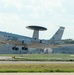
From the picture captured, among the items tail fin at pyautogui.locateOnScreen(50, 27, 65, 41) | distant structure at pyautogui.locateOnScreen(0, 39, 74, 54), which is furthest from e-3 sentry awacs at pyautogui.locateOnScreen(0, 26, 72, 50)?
distant structure at pyautogui.locateOnScreen(0, 39, 74, 54)

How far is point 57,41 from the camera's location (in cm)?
9006

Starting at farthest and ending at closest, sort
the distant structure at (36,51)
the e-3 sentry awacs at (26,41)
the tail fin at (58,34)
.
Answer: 1. the distant structure at (36,51)
2. the tail fin at (58,34)
3. the e-3 sentry awacs at (26,41)

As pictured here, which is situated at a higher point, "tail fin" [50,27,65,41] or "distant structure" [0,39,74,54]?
"tail fin" [50,27,65,41]

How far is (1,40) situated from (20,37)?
23.3ft

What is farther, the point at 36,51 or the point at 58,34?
the point at 36,51

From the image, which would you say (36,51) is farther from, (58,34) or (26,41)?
(26,41)

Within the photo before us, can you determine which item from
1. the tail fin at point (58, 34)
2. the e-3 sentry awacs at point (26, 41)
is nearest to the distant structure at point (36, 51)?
the tail fin at point (58, 34)

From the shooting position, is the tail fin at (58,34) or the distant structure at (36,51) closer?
the tail fin at (58,34)

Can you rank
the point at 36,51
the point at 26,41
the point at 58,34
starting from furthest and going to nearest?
the point at 36,51 → the point at 58,34 → the point at 26,41

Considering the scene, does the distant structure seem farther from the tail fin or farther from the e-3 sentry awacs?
the e-3 sentry awacs

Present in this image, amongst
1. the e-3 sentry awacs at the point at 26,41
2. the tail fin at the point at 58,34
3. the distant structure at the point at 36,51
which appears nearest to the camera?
the e-3 sentry awacs at the point at 26,41

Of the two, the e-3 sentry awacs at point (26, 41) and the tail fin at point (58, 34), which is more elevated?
the tail fin at point (58, 34)

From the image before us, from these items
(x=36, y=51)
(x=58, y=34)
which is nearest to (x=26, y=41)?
(x=58, y=34)

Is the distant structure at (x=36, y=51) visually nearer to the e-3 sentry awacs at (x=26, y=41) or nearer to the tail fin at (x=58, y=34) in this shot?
the tail fin at (x=58, y=34)
